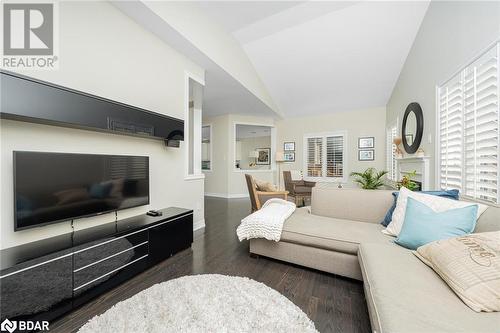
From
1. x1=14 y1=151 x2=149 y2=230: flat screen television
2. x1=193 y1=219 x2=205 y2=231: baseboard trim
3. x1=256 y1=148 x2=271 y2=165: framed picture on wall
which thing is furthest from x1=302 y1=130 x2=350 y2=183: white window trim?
x1=14 y1=151 x2=149 y2=230: flat screen television

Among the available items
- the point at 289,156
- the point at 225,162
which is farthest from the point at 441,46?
the point at 225,162

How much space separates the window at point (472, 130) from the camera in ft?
5.62

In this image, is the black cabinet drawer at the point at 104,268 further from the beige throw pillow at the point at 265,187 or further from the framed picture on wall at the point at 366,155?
the framed picture on wall at the point at 366,155

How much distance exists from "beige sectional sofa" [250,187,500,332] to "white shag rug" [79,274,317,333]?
1.69 ft

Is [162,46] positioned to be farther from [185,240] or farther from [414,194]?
[414,194]

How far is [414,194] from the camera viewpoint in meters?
1.88

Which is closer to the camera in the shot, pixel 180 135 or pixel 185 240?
pixel 185 240

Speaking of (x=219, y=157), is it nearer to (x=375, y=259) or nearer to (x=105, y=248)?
(x=105, y=248)

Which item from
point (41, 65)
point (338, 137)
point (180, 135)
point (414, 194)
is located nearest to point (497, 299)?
point (414, 194)

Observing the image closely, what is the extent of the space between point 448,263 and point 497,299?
0.22 m

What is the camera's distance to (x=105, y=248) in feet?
5.36

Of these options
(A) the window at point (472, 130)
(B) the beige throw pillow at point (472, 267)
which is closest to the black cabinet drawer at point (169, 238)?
(B) the beige throw pillow at point (472, 267)

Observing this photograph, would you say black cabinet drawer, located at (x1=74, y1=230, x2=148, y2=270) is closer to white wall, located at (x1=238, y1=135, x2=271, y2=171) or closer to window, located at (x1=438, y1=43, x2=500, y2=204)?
window, located at (x1=438, y1=43, x2=500, y2=204)

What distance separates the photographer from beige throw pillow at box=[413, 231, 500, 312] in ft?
2.99
